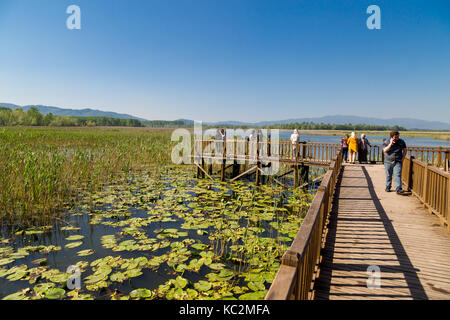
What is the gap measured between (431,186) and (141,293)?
239 inches

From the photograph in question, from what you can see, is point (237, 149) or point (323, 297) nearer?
point (323, 297)

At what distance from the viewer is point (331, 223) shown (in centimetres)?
488

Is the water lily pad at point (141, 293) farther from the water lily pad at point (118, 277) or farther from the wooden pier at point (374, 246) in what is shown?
the wooden pier at point (374, 246)

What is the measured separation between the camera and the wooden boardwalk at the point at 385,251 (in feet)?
9.18

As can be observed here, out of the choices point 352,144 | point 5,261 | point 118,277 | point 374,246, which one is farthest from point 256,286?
point 352,144

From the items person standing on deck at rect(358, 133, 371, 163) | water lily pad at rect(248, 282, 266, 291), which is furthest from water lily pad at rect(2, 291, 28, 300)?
person standing on deck at rect(358, 133, 371, 163)

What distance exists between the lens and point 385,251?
12.0 ft

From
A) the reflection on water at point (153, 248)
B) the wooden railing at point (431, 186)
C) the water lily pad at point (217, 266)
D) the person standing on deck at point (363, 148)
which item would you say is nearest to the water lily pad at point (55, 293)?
the reflection on water at point (153, 248)

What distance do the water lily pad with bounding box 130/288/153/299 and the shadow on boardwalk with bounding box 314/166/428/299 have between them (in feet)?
8.52

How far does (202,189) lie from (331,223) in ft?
23.4

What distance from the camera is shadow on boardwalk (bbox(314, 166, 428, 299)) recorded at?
2.77 metres

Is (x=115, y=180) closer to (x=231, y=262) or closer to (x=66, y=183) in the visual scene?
(x=66, y=183)

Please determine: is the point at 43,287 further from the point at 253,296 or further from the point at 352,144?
the point at 352,144
